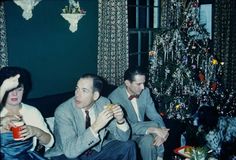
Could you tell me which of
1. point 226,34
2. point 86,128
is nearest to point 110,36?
point 86,128

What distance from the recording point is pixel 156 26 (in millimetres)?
6586

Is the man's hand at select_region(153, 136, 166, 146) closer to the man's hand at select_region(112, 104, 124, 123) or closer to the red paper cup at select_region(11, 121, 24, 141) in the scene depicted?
the man's hand at select_region(112, 104, 124, 123)

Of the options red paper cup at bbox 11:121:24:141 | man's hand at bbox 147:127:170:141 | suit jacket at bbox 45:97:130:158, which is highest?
red paper cup at bbox 11:121:24:141

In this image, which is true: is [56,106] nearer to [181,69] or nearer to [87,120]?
[87,120]

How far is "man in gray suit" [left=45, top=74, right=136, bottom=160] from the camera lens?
2785 millimetres

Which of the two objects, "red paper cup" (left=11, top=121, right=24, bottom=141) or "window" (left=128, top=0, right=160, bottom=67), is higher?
"window" (left=128, top=0, right=160, bottom=67)

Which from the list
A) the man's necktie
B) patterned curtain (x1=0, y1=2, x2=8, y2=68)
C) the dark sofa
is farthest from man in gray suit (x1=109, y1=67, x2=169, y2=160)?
patterned curtain (x1=0, y1=2, x2=8, y2=68)

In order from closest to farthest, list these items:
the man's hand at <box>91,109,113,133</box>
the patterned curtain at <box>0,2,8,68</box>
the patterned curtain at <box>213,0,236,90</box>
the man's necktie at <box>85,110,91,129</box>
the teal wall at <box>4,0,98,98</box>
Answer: the man's hand at <box>91,109,113,133</box>, the man's necktie at <box>85,110,91,129</box>, the patterned curtain at <box>0,2,8,68</box>, the teal wall at <box>4,0,98,98</box>, the patterned curtain at <box>213,0,236,90</box>

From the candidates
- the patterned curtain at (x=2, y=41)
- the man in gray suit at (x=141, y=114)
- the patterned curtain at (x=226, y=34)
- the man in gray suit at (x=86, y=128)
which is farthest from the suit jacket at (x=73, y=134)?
the patterned curtain at (x=226, y=34)

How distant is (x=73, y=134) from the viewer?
2.82 m

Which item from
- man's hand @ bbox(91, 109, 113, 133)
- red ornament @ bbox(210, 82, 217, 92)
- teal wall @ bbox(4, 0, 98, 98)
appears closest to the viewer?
man's hand @ bbox(91, 109, 113, 133)

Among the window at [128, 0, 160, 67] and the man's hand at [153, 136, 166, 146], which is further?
the window at [128, 0, 160, 67]

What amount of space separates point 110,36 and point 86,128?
6.63 feet

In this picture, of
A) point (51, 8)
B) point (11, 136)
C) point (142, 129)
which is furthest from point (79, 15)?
point (11, 136)
